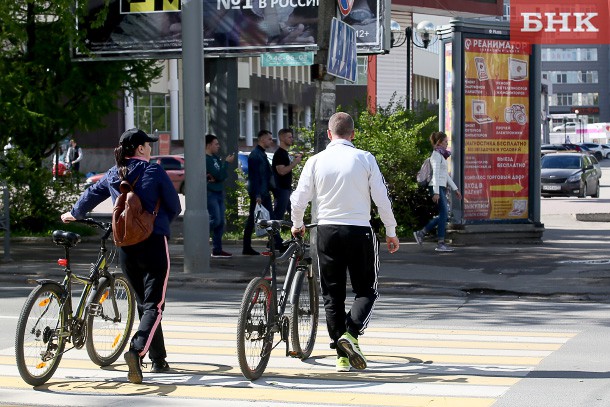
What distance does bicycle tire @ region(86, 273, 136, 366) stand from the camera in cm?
905

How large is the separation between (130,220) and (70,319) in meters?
0.81

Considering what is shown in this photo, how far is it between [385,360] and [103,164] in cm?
5660

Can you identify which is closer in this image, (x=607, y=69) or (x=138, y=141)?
(x=138, y=141)

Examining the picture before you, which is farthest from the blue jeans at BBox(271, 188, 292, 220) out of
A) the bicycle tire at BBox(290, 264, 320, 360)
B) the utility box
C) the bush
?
the bicycle tire at BBox(290, 264, 320, 360)

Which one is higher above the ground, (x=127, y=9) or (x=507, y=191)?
(x=127, y=9)

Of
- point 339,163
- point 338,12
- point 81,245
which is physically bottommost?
point 81,245

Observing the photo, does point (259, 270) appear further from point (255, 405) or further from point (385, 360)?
point (255, 405)

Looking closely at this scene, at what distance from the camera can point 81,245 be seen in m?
21.7

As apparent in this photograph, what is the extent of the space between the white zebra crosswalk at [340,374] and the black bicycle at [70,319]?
16 cm

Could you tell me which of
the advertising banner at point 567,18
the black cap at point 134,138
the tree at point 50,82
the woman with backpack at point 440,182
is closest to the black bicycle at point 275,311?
the black cap at point 134,138

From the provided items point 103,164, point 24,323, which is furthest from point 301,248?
point 103,164

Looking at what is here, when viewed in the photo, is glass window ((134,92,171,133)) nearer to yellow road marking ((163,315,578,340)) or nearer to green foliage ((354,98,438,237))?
green foliage ((354,98,438,237))

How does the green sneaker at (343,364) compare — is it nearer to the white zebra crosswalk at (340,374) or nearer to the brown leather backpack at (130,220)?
the white zebra crosswalk at (340,374)

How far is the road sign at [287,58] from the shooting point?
22.9 meters
